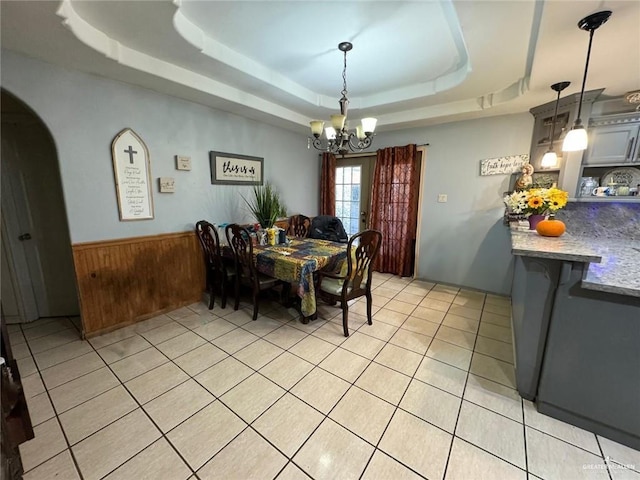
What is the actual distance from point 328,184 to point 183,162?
2.46 meters

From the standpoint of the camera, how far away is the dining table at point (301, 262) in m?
2.36

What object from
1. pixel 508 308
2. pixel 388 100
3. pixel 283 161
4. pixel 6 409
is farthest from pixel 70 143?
pixel 508 308

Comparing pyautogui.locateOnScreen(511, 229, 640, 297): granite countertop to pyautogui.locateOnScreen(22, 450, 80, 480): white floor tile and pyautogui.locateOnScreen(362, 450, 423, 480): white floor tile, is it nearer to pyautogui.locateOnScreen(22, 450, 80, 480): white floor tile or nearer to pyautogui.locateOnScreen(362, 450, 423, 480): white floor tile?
pyautogui.locateOnScreen(362, 450, 423, 480): white floor tile

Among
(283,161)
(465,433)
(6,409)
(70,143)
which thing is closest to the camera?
(6,409)

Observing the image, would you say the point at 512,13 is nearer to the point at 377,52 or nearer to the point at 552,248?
the point at 377,52

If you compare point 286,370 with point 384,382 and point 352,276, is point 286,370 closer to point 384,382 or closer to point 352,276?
point 384,382

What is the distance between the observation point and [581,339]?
1490 mm

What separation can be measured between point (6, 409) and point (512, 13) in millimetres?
3124

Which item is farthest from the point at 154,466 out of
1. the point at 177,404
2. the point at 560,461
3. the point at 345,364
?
the point at 560,461

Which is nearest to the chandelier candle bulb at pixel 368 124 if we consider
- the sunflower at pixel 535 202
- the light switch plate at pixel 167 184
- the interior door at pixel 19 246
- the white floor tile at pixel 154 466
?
the sunflower at pixel 535 202

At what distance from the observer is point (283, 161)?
4137 mm

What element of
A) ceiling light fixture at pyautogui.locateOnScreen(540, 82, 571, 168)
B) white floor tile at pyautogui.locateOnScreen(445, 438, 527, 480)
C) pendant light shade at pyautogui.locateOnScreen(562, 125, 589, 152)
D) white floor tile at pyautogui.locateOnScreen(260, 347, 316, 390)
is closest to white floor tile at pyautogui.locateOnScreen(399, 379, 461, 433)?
white floor tile at pyautogui.locateOnScreen(445, 438, 527, 480)

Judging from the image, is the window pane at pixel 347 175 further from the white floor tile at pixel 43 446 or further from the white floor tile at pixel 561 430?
the white floor tile at pixel 43 446

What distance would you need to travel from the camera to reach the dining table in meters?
2.36
